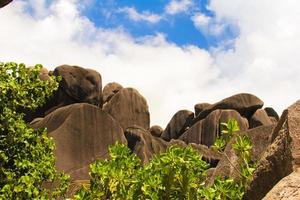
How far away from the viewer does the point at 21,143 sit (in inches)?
335

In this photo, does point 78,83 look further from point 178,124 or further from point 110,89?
point 178,124

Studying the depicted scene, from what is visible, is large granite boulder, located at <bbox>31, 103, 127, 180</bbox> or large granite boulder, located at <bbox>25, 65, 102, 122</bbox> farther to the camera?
large granite boulder, located at <bbox>25, 65, 102, 122</bbox>

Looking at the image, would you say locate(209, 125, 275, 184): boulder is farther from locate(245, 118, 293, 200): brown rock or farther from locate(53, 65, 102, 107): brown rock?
locate(53, 65, 102, 107): brown rock

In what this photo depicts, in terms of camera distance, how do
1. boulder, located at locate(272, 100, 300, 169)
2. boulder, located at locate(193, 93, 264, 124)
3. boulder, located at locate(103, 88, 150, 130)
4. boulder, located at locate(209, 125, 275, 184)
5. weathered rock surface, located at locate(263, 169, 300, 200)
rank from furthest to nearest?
boulder, located at locate(193, 93, 264, 124) → boulder, located at locate(103, 88, 150, 130) → boulder, located at locate(209, 125, 275, 184) → boulder, located at locate(272, 100, 300, 169) → weathered rock surface, located at locate(263, 169, 300, 200)

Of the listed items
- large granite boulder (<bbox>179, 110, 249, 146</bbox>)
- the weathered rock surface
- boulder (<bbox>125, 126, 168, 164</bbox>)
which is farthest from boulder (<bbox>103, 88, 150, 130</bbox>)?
the weathered rock surface

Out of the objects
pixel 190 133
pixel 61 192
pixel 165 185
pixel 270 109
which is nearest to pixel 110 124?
pixel 190 133

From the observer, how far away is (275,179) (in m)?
5.30

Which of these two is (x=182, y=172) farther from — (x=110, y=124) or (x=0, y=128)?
(x=110, y=124)

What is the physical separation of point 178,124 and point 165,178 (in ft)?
147

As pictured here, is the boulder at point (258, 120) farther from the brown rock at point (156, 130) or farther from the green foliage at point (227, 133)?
the green foliage at point (227, 133)

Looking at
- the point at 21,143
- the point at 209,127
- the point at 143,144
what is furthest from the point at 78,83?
the point at 21,143

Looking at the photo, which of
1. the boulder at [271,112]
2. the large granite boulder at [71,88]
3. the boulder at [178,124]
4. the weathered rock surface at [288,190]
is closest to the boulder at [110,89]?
the boulder at [178,124]

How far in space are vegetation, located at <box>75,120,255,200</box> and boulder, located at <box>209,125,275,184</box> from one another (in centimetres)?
109

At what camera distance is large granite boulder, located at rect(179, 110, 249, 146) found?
43.4 m
